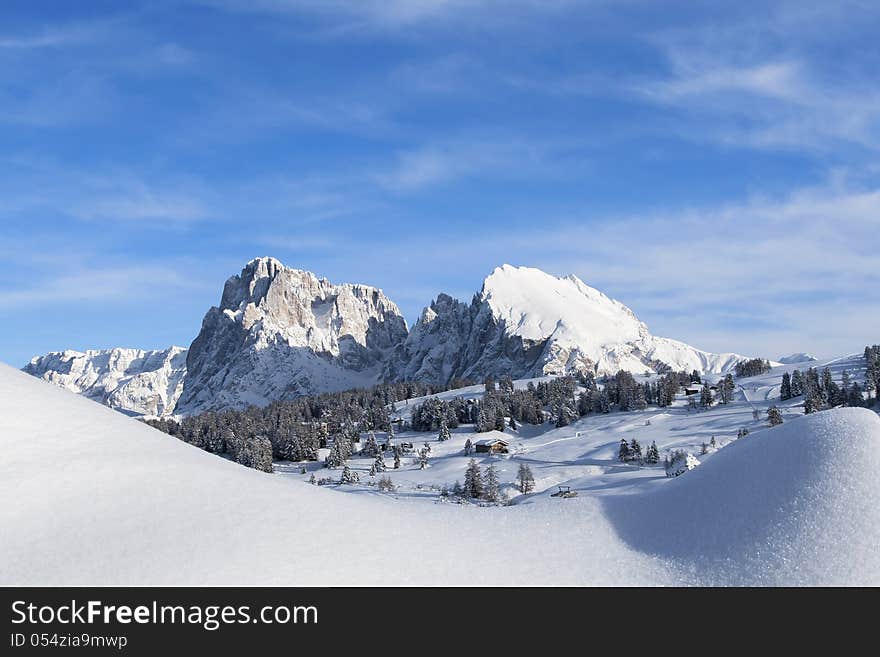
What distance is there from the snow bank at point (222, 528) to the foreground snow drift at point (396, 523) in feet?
0.20

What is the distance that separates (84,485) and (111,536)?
3.41 meters

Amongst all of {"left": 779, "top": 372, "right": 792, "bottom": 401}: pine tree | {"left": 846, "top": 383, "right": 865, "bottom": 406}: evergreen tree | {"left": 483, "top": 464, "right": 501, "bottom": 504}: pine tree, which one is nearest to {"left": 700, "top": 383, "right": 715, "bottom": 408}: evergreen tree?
{"left": 779, "top": 372, "right": 792, "bottom": 401}: pine tree

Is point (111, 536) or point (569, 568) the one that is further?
A: point (569, 568)

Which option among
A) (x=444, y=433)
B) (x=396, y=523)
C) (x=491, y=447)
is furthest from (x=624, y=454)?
(x=396, y=523)

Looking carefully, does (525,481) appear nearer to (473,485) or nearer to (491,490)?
(491,490)

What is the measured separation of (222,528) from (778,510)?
57.6 feet

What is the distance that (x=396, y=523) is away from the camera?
23391 mm

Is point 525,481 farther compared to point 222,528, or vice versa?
point 525,481

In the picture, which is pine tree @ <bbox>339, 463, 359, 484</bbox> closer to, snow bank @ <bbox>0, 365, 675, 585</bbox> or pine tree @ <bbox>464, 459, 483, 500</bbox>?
pine tree @ <bbox>464, 459, 483, 500</bbox>

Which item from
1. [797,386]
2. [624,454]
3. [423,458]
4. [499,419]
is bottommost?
[624,454]

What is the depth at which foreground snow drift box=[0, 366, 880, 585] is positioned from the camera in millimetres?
19781
